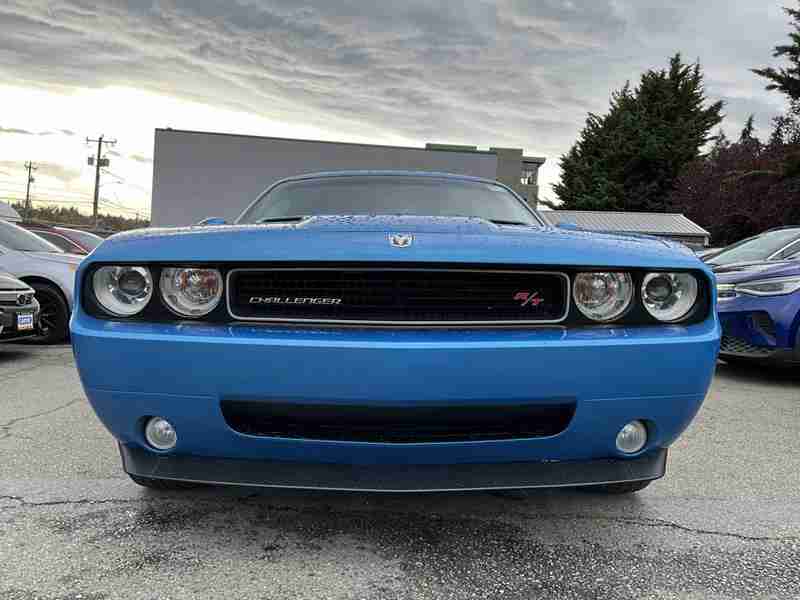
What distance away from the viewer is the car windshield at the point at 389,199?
3.09 meters

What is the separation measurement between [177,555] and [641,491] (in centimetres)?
184

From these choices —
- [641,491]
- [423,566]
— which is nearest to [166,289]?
[423,566]

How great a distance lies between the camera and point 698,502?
8.30 feet

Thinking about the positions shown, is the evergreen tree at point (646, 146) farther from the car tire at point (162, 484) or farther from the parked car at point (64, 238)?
the car tire at point (162, 484)

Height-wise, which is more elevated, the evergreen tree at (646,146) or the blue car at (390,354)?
the evergreen tree at (646,146)

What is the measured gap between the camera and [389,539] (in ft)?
6.88

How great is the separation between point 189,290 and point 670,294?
4.94 feet

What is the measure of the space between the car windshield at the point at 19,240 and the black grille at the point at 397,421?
659cm

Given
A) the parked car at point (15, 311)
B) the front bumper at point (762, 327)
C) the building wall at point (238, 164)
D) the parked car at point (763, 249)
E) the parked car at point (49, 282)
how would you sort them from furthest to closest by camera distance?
1. the building wall at point (238, 164)
2. the parked car at point (49, 282)
3. the parked car at point (763, 249)
4. the parked car at point (15, 311)
5. the front bumper at point (762, 327)

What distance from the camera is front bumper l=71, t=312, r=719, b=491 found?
67.1 inches

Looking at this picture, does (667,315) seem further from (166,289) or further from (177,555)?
(177,555)

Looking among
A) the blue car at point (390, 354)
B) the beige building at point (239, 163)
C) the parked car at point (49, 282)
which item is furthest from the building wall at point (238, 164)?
the blue car at point (390, 354)

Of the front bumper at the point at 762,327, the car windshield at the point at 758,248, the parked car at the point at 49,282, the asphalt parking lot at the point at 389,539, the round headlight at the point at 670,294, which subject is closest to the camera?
the asphalt parking lot at the point at 389,539

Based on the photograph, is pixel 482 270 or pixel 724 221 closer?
pixel 482 270
